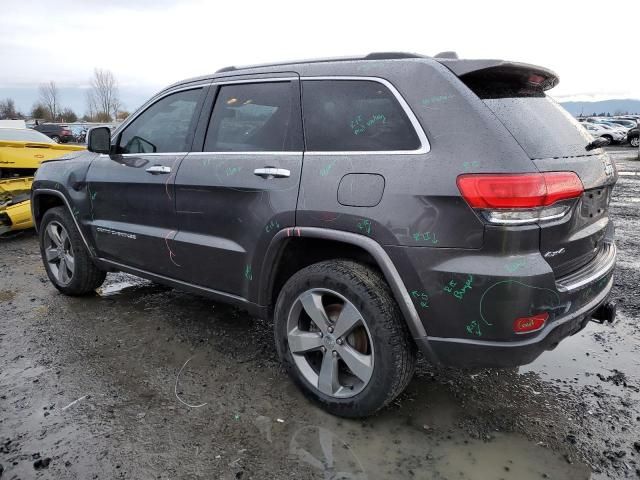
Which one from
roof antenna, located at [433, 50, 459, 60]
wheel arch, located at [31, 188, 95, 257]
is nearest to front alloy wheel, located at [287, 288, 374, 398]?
roof antenna, located at [433, 50, 459, 60]

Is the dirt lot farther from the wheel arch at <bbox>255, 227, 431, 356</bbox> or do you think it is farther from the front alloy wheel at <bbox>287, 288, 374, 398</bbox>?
the wheel arch at <bbox>255, 227, 431, 356</bbox>

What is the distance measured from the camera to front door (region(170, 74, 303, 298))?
9.20 ft

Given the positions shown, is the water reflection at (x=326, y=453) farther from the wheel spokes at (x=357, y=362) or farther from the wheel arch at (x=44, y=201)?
the wheel arch at (x=44, y=201)

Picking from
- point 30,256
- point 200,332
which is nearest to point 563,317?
point 200,332

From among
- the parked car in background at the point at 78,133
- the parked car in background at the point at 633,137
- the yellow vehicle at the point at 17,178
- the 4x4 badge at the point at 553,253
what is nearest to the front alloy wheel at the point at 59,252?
the yellow vehicle at the point at 17,178

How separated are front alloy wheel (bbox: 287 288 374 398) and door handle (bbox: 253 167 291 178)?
2.14 ft

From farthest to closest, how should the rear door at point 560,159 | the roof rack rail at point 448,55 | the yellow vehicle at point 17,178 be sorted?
1. the yellow vehicle at point 17,178
2. the roof rack rail at point 448,55
3. the rear door at point 560,159

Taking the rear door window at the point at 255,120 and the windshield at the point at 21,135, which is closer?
the rear door window at the point at 255,120

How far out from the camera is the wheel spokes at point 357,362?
99.1 inches

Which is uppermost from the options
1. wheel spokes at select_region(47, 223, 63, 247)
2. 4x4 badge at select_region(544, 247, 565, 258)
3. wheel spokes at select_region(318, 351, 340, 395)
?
4x4 badge at select_region(544, 247, 565, 258)

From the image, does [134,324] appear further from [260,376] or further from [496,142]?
[496,142]

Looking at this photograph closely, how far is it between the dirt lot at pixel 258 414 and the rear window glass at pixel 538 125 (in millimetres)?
1424

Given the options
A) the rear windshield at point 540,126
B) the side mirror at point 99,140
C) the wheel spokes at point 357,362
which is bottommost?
the wheel spokes at point 357,362

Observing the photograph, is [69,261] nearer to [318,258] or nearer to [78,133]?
[318,258]
